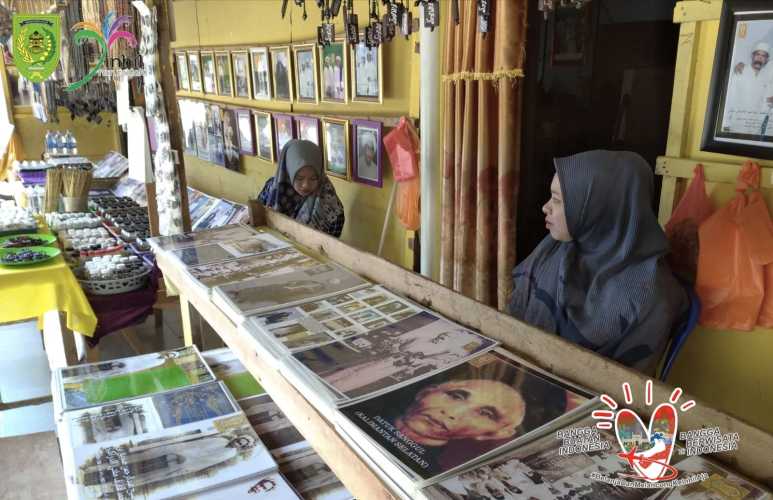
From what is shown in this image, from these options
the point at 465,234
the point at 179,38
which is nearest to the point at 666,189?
the point at 465,234

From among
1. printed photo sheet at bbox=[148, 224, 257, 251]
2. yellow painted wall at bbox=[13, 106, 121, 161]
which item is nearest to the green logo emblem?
printed photo sheet at bbox=[148, 224, 257, 251]

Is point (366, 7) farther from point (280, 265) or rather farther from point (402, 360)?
point (402, 360)

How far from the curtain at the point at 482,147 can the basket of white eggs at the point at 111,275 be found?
160 centimetres

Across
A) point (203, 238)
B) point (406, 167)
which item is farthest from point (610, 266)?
point (406, 167)

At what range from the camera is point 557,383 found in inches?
40.4

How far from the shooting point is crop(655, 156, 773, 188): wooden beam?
5.70 feet

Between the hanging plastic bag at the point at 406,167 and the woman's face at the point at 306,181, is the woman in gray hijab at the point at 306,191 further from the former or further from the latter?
the hanging plastic bag at the point at 406,167

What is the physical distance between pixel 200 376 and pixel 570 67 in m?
2.01

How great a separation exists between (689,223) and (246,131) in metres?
4.30

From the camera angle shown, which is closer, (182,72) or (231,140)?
(231,140)

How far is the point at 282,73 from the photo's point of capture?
→ 462 centimetres

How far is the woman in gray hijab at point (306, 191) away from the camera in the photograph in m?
3.62

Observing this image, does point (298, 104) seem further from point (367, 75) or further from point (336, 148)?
point (367, 75)

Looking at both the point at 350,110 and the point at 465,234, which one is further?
the point at 350,110
